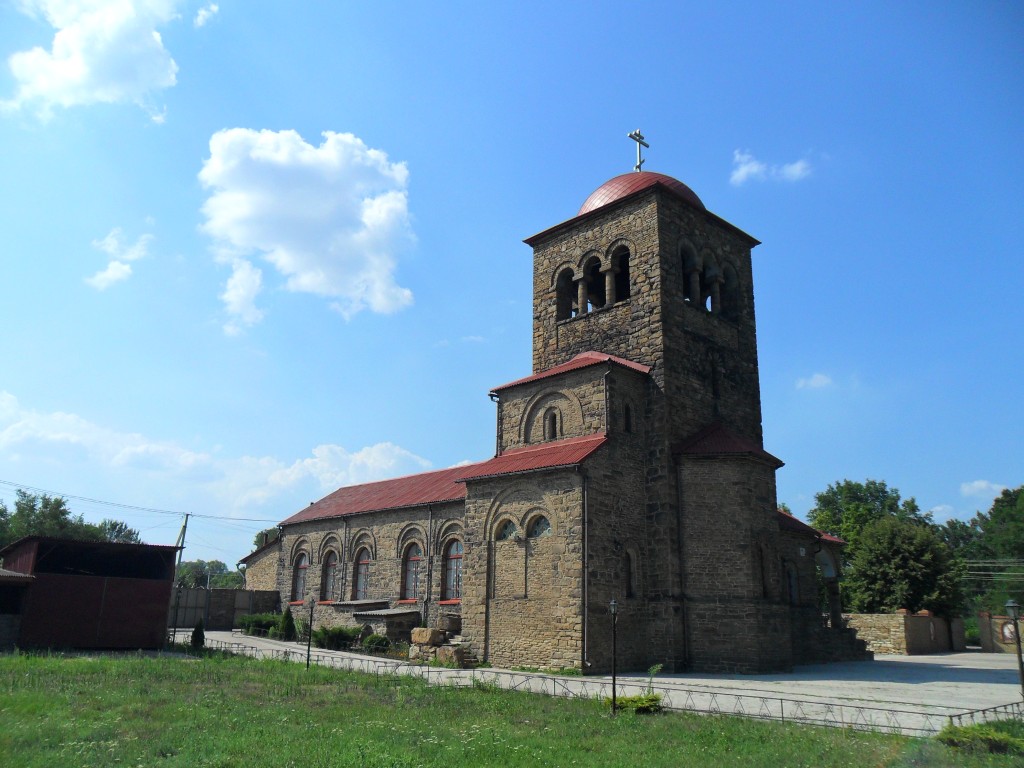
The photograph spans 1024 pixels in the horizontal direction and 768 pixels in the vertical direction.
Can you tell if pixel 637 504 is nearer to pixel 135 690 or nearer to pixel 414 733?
pixel 414 733

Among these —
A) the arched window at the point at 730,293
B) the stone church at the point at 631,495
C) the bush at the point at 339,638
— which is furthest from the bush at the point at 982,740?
the bush at the point at 339,638

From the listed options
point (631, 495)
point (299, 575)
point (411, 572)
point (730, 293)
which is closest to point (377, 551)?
point (411, 572)

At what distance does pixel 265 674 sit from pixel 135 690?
14.1ft

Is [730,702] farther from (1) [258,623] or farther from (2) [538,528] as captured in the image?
(1) [258,623]

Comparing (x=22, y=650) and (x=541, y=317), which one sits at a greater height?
(x=541, y=317)

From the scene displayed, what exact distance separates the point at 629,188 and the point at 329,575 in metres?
23.2

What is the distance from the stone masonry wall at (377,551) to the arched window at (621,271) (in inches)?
411

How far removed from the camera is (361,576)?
112ft

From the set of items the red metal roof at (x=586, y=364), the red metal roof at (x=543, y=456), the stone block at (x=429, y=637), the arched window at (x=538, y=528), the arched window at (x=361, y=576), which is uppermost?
the red metal roof at (x=586, y=364)

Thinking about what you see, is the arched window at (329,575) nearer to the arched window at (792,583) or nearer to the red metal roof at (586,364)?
the red metal roof at (586,364)

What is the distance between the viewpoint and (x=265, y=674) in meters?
19.7

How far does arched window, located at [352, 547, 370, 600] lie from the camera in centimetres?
3328

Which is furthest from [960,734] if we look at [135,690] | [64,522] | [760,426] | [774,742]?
[64,522]

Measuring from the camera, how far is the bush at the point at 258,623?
34.3m
